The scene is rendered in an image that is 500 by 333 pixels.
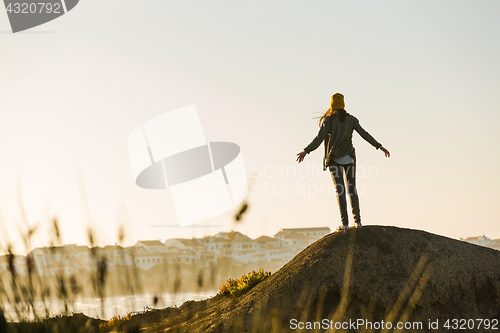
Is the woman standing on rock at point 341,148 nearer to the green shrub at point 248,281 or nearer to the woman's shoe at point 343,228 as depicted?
the woman's shoe at point 343,228

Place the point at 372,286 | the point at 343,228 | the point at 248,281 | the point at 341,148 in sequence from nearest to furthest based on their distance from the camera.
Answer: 1. the point at 372,286
2. the point at 341,148
3. the point at 343,228
4. the point at 248,281

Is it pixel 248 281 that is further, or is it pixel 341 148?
pixel 248 281

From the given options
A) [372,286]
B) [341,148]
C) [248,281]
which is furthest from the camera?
[248,281]

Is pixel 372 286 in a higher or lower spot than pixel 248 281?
lower

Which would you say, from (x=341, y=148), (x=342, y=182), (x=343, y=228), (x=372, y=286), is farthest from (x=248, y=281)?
(x=341, y=148)

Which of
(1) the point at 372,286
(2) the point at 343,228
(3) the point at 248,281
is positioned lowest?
(1) the point at 372,286

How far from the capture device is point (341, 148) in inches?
330

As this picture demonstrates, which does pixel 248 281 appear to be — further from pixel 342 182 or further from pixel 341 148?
pixel 341 148

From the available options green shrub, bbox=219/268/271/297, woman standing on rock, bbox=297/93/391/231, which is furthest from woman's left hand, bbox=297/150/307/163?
green shrub, bbox=219/268/271/297

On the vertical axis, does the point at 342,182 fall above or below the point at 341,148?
below

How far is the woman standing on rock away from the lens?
27.5 feet

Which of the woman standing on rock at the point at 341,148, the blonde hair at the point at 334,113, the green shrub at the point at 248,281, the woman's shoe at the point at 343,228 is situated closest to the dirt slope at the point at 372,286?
the woman's shoe at the point at 343,228

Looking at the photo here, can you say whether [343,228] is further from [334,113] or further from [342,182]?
[334,113]

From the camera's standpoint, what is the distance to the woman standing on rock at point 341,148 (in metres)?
8.39
